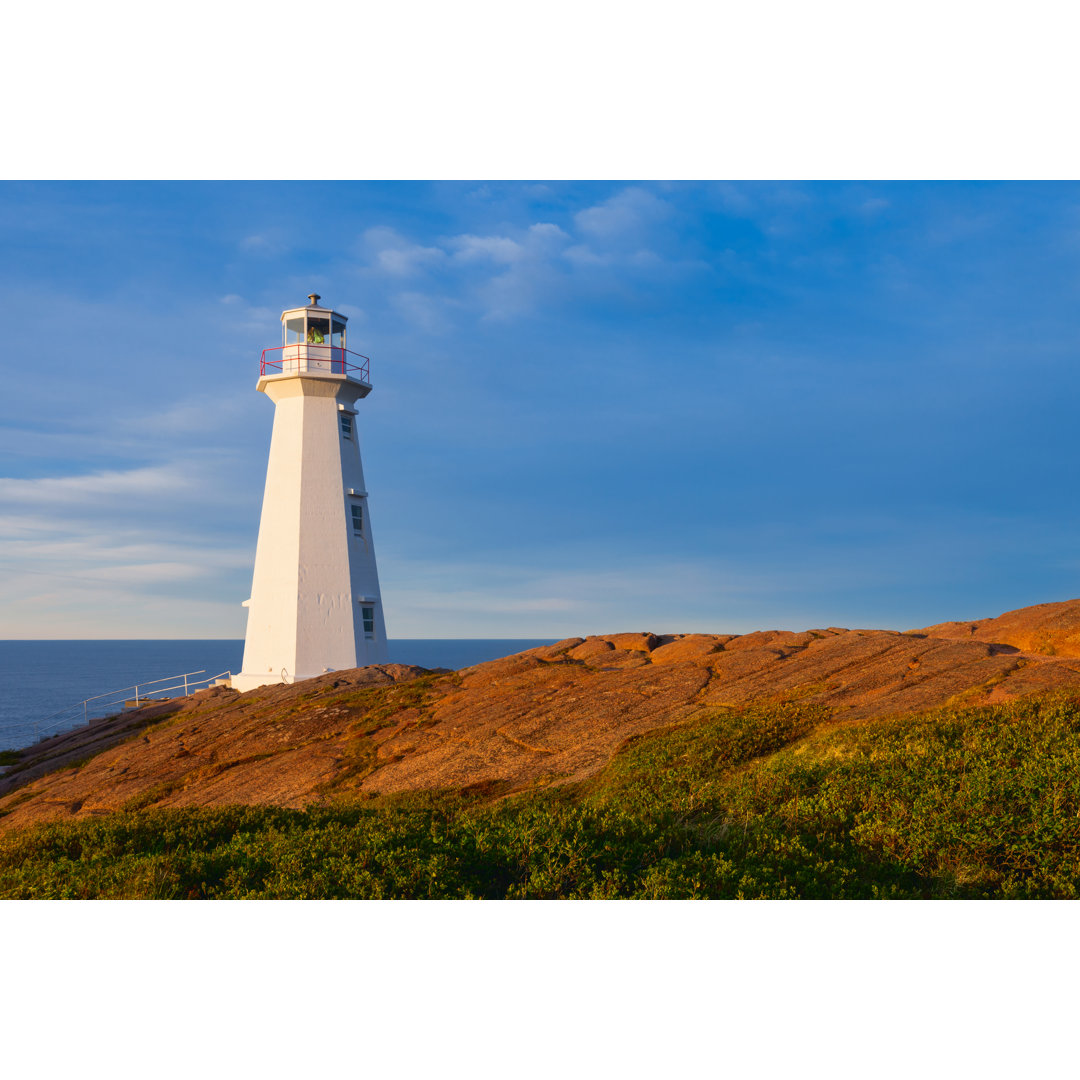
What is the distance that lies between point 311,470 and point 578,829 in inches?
1023

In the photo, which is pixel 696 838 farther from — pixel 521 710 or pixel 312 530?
pixel 312 530

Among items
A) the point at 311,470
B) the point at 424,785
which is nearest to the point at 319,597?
the point at 311,470

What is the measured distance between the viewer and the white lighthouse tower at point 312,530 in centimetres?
3178

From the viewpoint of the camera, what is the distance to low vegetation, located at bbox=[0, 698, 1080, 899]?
810 cm

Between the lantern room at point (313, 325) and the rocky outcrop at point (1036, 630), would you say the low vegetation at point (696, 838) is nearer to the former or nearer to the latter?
the rocky outcrop at point (1036, 630)

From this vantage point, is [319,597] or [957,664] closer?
[957,664]

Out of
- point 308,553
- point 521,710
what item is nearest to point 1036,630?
point 521,710

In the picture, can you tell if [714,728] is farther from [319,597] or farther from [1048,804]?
[319,597]

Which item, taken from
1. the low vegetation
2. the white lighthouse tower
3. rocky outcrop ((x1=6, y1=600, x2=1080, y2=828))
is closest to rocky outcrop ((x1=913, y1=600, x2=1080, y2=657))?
rocky outcrop ((x1=6, y1=600, x2=1080, y2=828))

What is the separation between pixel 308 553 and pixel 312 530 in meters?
0.96

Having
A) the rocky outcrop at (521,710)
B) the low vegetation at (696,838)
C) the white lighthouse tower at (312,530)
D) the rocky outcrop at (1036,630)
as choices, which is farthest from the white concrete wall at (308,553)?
the rocky outcrop at (1036,630)

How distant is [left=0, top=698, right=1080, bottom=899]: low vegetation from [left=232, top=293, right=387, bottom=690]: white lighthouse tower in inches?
785

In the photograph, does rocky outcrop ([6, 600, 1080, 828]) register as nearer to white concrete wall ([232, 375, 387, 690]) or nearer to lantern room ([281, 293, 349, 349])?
white concrete wall ([232, 375, 387, 690])

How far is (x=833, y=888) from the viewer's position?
802cm
